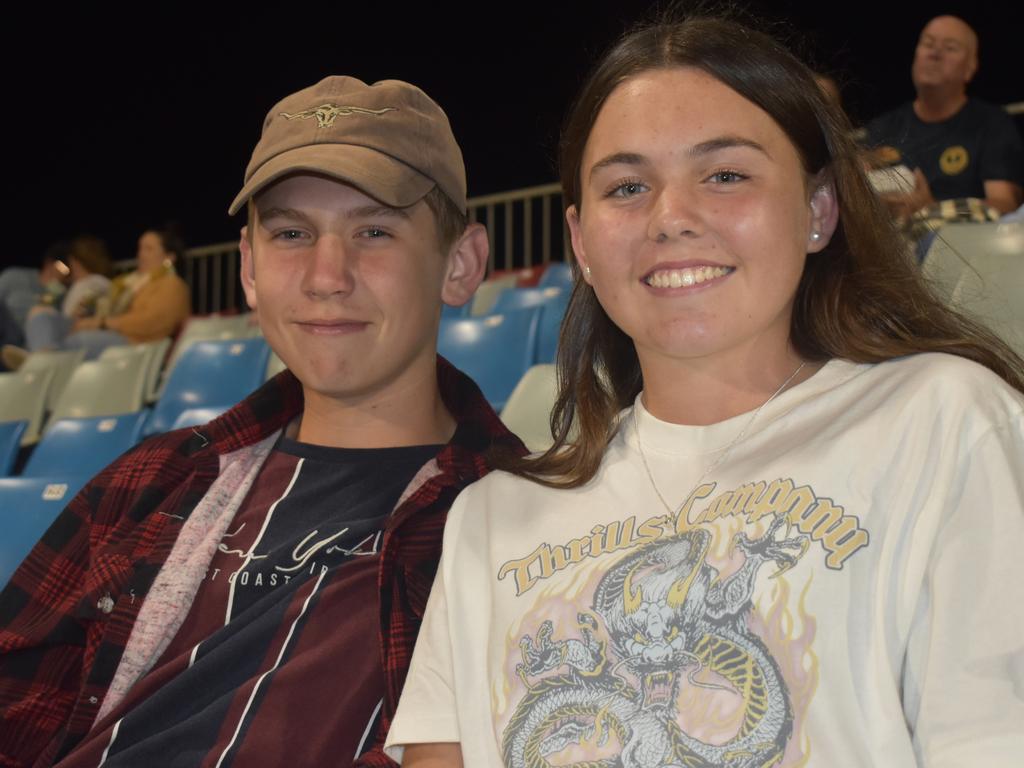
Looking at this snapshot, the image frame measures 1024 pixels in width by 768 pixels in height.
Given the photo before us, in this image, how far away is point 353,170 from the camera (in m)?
1.66

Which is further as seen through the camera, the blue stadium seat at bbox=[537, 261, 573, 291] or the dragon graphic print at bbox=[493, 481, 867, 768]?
the blue stadium seat at bbox=[537, 261, 573, 291]

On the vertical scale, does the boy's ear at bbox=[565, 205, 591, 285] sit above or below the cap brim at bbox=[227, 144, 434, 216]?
below

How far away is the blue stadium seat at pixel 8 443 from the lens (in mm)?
3434

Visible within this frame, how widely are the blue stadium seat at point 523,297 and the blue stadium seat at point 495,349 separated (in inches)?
32.2

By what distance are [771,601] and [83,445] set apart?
9.54ft

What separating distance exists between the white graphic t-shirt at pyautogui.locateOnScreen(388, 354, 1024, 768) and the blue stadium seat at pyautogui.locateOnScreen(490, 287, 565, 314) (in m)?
3.28

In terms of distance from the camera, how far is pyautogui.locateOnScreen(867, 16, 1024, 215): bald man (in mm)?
4285

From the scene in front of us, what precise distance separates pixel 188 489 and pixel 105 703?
33 cm

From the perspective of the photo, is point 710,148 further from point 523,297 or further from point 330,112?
point 523,297

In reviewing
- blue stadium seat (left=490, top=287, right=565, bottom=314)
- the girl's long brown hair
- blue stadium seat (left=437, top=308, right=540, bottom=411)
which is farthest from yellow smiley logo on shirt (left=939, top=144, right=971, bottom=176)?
the girl's long brown hair

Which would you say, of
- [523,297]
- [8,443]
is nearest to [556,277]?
[523,297]

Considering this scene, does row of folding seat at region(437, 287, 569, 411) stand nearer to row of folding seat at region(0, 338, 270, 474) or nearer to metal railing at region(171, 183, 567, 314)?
row of folding seat at region(0, 338, 270, 474)

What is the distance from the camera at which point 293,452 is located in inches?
71.2

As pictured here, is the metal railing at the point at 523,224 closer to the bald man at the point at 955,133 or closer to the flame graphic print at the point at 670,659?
the bald man at the point at 955,133
